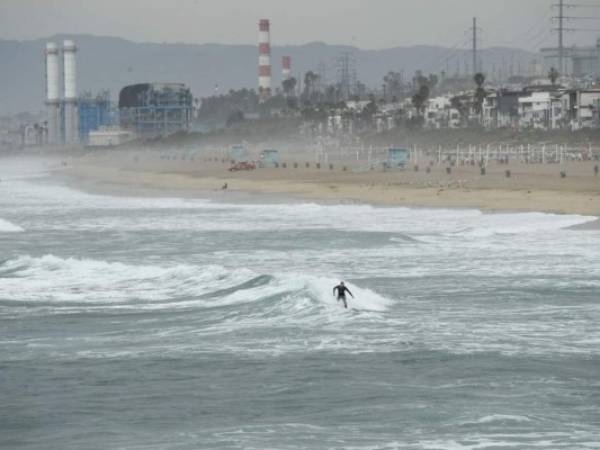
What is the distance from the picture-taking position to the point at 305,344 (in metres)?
19.3

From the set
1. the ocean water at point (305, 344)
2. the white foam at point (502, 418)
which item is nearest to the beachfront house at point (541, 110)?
the ocean water at point (305, 344)

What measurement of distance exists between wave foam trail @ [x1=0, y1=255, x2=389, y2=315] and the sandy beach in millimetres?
17754

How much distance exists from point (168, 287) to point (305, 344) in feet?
26.3

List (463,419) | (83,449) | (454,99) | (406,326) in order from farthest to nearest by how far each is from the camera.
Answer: (454,99) → (406,326) → (463,419) → (83,449)

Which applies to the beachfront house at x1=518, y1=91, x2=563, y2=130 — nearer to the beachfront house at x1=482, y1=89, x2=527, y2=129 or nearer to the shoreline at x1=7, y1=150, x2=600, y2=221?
the beachfront house at x1=482, y1=89, x2=527, y2=129

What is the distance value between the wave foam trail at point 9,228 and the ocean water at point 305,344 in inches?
329

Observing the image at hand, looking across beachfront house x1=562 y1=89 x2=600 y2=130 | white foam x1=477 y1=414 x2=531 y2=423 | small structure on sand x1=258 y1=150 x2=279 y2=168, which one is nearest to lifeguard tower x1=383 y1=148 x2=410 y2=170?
small structure on sand x1=258 y1=150 x2=279 y2=168

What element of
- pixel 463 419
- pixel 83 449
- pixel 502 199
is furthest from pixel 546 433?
pixel 502 199

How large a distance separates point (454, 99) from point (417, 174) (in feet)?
253

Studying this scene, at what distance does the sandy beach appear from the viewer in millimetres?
49781

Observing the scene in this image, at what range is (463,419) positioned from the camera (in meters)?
14.6

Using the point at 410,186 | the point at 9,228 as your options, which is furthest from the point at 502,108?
the point at 9,228

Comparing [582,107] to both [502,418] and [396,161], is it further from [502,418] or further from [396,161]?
[502,418]

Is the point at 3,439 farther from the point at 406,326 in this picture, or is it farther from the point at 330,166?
the point at 330,166
